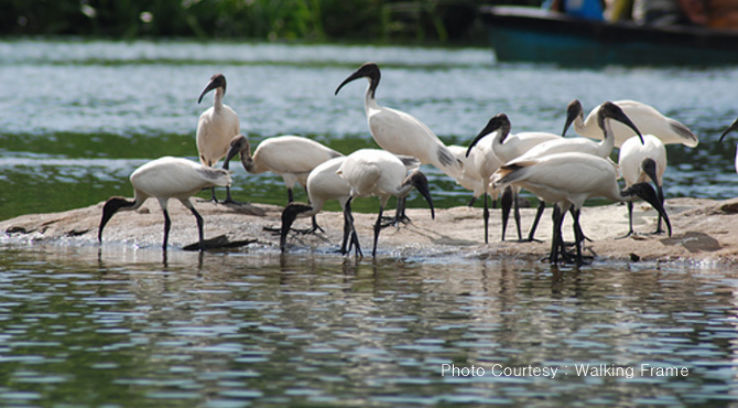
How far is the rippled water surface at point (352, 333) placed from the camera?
764 centimetres

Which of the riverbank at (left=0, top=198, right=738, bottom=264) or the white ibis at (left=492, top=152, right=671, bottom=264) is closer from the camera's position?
the white ibis at (left=492, top=152, right=671, bottom=264)

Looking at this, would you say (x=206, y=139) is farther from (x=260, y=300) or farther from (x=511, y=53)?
(x=511, y=53)

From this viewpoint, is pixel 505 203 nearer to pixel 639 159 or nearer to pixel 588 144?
pixel 588 144

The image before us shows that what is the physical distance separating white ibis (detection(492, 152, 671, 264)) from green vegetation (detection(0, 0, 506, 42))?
161ft

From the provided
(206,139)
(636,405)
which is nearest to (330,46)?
(206,139)

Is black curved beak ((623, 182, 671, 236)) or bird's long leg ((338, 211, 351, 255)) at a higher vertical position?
black curved beak ((623, 182, 671, 236))

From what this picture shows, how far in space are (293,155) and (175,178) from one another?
186 cm

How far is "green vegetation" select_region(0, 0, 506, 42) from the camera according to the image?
61.0 meters

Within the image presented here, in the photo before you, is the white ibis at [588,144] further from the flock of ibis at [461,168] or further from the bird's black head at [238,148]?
the bird's black head at [238,148]

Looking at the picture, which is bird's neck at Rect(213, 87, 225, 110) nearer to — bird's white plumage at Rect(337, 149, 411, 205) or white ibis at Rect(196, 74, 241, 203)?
white ibis at Rect(196, 74, 241, 203)

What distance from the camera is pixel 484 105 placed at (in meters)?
34.8

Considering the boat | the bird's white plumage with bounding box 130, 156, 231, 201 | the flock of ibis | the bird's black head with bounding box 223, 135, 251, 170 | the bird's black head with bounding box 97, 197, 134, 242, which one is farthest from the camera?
the boat

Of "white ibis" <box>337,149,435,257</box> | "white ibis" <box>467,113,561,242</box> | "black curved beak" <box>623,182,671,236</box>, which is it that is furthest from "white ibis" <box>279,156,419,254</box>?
"black curved beak" <box>623,182,671,236</box>

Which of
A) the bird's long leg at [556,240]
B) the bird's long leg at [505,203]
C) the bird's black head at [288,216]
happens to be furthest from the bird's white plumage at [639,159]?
the bird's black head at [288,216]
